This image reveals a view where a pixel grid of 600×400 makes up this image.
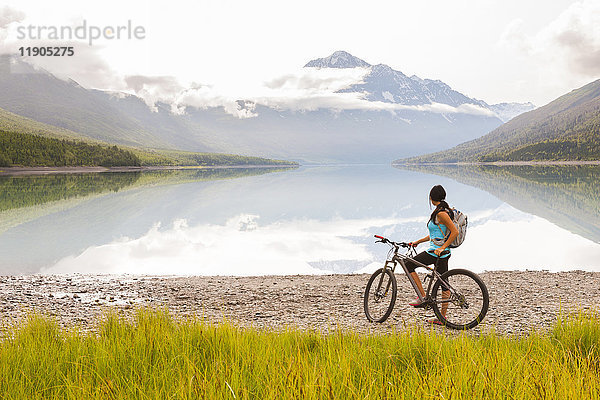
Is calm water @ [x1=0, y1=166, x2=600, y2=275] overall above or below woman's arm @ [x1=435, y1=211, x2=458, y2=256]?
below

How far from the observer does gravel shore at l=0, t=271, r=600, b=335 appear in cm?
1056

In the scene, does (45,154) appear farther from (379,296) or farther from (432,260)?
(432,260)

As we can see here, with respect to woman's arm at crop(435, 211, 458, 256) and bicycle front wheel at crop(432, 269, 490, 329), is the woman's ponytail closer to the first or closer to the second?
woman's arm at crop(435, 211, 458, 256)

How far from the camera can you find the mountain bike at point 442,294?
8.68m

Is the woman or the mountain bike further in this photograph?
the mountain bike

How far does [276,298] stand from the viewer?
13.5 meters

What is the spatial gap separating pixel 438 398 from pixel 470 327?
609 cm

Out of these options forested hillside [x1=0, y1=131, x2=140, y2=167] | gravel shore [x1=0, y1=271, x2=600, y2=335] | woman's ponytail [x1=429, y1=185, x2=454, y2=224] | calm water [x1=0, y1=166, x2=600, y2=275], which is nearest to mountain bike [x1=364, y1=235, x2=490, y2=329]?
gravel shore [x1=0, y1=271, x2=600, y2=335]

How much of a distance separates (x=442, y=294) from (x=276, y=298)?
5.87 meters

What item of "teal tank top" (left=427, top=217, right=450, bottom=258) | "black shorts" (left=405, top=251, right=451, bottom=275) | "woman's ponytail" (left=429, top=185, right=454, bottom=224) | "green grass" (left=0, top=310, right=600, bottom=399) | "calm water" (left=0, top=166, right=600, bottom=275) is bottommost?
"calm water" (left=0, top=166, right=600, bottom=275)

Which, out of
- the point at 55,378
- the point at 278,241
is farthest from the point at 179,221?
the point at 55,378

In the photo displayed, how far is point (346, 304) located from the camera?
494 inches

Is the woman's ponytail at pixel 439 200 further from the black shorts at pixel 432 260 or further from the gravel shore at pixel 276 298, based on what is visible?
the gravel shore at pixel 276 298

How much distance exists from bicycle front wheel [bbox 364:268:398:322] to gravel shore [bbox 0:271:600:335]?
28 centimetres
